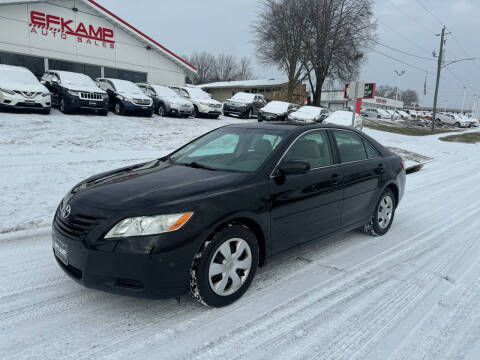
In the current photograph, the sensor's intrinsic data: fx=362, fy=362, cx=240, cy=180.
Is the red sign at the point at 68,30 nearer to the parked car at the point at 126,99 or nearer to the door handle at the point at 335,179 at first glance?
the parked car at the point at 126,99

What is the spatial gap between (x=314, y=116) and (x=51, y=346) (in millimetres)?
19434

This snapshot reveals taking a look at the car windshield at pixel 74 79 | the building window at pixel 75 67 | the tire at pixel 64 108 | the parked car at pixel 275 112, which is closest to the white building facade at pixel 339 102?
the parked car at pixel 275 112

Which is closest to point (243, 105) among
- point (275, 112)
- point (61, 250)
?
point (275, 112)

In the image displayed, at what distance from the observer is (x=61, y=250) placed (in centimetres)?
299

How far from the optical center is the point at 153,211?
2.73 meters

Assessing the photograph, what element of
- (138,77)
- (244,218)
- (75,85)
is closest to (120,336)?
(244,218)

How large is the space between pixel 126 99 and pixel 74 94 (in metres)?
2.32

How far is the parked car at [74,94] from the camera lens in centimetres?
1436

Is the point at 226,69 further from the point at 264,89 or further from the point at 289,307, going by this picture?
the point at 289,307

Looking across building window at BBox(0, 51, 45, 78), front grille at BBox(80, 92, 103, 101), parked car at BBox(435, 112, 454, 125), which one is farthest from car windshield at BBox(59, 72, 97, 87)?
parked car at BBox(435, 112, 454, 125)

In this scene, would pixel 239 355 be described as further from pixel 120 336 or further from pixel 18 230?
pixel 18 230

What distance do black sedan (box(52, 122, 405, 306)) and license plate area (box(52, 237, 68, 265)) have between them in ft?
0.03

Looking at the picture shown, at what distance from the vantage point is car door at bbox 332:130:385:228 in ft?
14.2

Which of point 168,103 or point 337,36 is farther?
point 337,36
